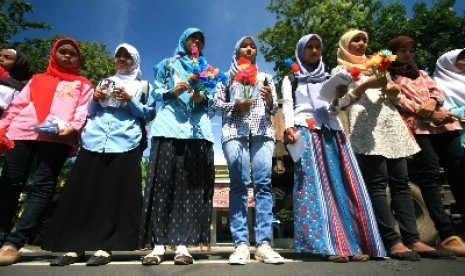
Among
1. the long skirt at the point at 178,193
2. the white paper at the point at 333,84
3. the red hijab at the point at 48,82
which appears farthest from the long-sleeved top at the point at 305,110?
the red hijab at the point at 48,82

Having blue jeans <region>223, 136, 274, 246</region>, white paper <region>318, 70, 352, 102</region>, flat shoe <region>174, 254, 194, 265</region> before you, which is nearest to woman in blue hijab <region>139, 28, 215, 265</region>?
flat shoe <region>174, 254, 194, 265</region>

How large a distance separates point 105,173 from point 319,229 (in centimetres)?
204

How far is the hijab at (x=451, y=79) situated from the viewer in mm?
3787

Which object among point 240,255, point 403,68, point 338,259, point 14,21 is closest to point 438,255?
point 338,259

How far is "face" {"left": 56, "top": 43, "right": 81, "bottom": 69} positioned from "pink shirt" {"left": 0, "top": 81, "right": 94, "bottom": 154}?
208 mm

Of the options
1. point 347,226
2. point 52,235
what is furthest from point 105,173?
point 347,226

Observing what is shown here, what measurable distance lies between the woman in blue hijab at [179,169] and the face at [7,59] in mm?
1826

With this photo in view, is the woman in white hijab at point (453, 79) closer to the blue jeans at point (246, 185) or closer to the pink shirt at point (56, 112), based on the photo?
the blue jeans at point (246, 185)

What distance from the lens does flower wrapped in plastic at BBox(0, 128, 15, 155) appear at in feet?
9.93

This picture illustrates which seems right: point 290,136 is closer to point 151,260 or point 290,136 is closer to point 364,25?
point 151,260

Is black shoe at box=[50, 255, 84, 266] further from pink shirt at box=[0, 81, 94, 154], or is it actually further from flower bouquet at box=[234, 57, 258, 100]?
flower bouquet at box=[234, 57, 258, 100]

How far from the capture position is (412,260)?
278 centimetres

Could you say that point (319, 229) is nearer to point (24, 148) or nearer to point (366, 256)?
point (366, 256)

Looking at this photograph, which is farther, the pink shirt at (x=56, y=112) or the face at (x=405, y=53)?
the face at (x=405, y=53)
